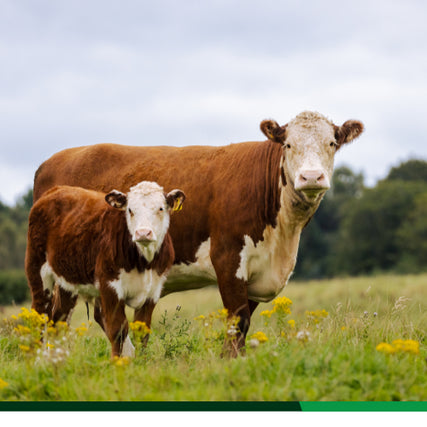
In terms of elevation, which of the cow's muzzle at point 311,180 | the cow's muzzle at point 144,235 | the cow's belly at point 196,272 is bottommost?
the cow's belly at point 196,272

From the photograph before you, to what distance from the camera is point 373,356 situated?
5.54 meters

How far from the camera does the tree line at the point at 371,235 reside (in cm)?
4569

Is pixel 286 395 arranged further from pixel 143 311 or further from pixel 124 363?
pixel 143 311

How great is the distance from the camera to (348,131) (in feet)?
24.5

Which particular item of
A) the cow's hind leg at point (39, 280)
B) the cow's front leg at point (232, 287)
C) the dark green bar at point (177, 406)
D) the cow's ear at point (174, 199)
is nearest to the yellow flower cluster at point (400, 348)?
the dark green bar at point (177, 406)

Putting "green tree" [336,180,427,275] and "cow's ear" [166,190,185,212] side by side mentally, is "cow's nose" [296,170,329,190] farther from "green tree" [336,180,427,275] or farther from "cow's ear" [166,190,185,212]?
"green tree" [336,180,427,275]

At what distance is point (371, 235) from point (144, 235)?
47.1 m

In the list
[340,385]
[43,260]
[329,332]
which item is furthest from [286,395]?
[43,260]

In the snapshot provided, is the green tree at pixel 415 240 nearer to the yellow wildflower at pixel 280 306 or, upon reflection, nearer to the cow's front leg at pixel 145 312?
the yellow wildflower at pixel 280 306

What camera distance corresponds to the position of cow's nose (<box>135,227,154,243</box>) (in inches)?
238

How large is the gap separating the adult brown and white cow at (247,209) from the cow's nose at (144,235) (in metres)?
1.61

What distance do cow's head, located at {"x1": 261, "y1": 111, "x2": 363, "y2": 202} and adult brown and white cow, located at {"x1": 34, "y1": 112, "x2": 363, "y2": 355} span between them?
0.01m

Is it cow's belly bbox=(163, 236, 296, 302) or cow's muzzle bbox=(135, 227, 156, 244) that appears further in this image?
cow's belly bbox=(163, 236, 296, 302)

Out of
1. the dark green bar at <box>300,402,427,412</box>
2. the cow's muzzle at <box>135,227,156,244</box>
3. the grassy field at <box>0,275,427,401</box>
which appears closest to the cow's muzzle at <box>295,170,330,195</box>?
the grassy field at <box>0,275,427,401</box>
